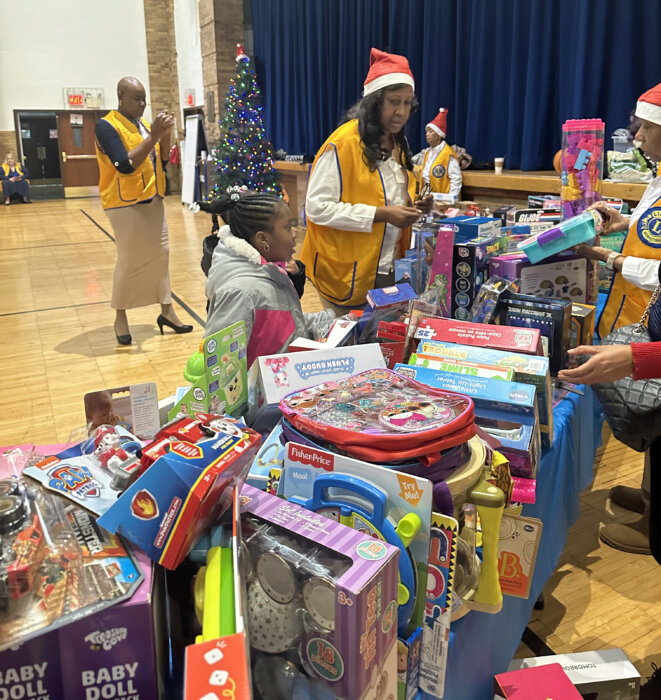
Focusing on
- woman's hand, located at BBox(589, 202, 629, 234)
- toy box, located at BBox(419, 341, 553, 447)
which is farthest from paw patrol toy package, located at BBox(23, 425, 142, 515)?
woman's hand, located at BBox(589, 202, 629, 234)

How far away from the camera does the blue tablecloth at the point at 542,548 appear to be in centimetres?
111

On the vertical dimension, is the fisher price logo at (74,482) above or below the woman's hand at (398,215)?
below

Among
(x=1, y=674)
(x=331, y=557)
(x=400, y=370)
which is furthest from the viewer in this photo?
(x=400, y=370)

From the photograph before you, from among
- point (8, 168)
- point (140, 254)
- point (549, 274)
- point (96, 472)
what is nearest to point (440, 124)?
point (140, 254)

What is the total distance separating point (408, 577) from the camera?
0.88 metres

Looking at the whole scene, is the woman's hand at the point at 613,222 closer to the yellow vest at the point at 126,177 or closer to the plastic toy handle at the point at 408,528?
the plastic toy handle at the point at 408,528

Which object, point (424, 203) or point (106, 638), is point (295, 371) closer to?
point (106, 638)

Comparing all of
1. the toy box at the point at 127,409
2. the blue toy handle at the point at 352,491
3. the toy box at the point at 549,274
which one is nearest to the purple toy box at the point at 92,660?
the blue toy handle at the point at 352,491

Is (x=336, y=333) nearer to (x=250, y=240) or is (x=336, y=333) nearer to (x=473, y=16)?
(x=250, y=240)

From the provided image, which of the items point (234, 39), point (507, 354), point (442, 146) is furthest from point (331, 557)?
point (234, 39)

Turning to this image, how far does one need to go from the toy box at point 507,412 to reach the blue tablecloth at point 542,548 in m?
0.16

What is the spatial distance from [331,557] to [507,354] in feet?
2.93

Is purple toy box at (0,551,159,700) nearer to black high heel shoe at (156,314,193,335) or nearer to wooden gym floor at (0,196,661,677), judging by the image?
wooden gym floor at (0,196,661,677)

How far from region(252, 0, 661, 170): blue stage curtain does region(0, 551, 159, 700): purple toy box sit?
19.7 ft
